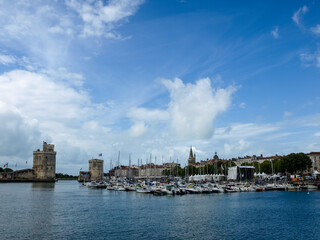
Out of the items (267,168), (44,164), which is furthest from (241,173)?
(44,164)

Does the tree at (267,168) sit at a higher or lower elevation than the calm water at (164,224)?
higher

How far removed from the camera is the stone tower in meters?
177

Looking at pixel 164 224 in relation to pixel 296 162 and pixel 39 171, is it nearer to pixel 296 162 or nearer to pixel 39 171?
pixel 296 162

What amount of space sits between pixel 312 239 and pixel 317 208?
76.3 ft

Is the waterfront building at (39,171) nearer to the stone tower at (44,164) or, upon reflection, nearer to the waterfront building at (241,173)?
the stone tower at (44,164)

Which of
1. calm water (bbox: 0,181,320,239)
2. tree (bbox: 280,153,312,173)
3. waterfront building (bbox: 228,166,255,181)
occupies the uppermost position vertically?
tree (bbox: 280,153,312,173)

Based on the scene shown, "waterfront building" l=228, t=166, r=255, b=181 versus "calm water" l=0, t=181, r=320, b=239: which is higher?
"waterfront building" l=228, t=166, r=255, b=181

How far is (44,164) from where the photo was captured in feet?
580

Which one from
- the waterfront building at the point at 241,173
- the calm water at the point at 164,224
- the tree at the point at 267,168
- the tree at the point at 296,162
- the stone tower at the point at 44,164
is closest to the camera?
the calm water at the point at 164,224

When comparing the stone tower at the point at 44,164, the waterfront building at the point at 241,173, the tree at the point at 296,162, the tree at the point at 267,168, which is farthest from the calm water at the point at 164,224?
the stone tower at the point at 44,164

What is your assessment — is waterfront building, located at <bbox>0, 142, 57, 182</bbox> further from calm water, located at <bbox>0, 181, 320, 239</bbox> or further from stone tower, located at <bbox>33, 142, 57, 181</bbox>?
calm water, located at <bbox>0, 181, 320, 239</bbox>

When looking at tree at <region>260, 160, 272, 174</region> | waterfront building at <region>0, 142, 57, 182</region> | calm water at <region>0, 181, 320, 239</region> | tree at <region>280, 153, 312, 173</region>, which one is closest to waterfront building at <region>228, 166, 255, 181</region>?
tree at <region>260, 160, 272, 174</region>

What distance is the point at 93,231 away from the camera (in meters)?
32.9

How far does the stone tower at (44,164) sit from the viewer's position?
17662 cm
